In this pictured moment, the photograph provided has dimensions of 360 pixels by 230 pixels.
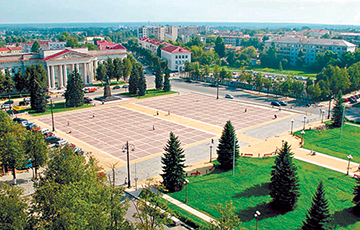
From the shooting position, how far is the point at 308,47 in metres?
144

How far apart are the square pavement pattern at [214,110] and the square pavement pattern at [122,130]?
6.53 metres

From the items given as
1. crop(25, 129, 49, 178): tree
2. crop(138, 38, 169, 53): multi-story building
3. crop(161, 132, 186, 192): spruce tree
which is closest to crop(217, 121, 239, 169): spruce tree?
crop(161, 132, 186, 192): spruce tree

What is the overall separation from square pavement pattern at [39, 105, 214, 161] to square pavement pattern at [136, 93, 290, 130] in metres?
6.53

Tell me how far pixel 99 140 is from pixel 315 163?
29468 millimetres

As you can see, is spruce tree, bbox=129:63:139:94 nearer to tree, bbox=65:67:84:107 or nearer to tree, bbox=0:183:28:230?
tree, bbox=65:67:84:107

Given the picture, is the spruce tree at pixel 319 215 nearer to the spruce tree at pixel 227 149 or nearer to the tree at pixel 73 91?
the spruce tree at pixel 227 149

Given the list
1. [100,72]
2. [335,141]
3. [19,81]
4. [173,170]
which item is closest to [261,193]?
[173,170]

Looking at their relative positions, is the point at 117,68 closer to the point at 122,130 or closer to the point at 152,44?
the point at 122,130

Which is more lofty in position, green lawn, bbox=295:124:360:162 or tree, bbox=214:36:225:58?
tree, bbox=214:36:225:58

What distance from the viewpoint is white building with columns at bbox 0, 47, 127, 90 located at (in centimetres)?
8619

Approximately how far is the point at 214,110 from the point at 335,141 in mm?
25032

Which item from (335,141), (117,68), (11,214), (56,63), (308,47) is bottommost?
(335,141)

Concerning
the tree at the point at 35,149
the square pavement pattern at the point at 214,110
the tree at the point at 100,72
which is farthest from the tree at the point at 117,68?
the tree at the point at 35,149

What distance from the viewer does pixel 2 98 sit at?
78.9 metres
